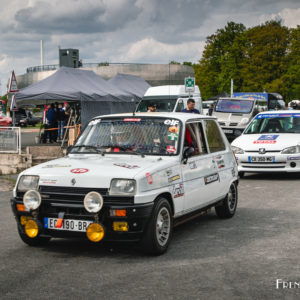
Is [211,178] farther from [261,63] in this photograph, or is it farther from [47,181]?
[261,63]

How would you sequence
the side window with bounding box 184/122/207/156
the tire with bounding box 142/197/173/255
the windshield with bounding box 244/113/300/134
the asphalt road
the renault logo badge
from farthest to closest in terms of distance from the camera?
1. the windshield with bounding box 244/113/300/134
2. the renault logo badge
3. the side window with bounding box 184/122/207/156
4. the tire with bounding box 142/197/173/255
5. the asphalt road

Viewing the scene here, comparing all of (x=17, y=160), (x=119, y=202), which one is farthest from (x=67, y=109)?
(x=119, y=202)

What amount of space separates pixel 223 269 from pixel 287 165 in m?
7.95

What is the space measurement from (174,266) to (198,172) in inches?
71.7

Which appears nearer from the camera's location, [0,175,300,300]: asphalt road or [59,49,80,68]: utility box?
[0,175,300,300]: asphalt road

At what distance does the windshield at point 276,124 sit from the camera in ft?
46.3

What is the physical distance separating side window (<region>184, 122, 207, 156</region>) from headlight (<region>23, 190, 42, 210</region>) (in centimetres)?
203

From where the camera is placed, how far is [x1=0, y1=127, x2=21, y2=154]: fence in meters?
17.6

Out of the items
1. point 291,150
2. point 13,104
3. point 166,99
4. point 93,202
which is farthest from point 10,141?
point 93,202

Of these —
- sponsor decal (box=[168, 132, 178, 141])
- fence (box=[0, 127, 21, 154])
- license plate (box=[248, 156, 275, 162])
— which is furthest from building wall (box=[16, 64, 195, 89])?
sponsor decal (box=[168, 132, 178, 141])

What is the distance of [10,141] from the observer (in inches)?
696

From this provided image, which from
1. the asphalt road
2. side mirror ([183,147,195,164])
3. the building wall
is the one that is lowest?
the asphalt road

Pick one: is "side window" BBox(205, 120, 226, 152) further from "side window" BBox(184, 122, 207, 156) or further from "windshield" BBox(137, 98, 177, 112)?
"windshield" BBox(137, 98, 177, 112)

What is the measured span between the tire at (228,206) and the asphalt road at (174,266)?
0.25 meters
